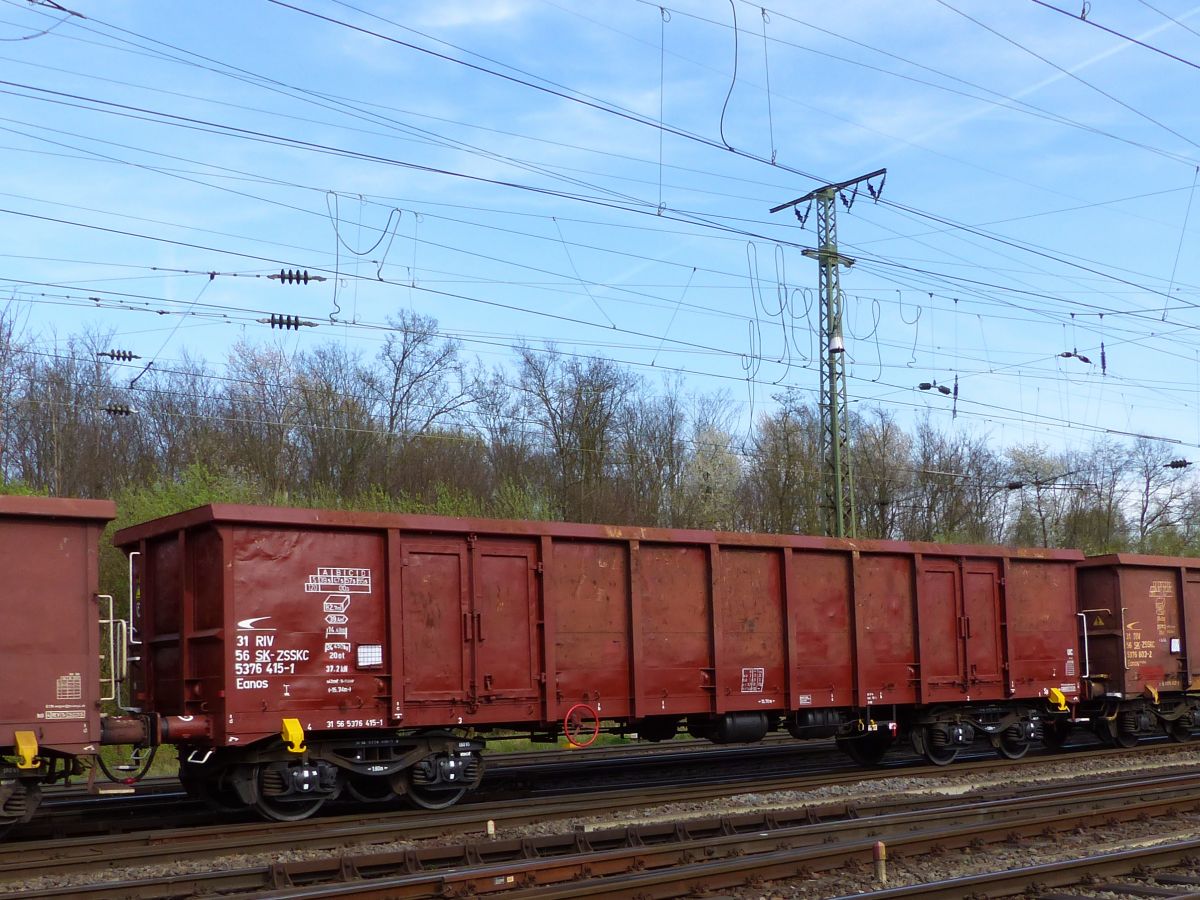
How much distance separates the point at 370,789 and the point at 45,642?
4.05 m

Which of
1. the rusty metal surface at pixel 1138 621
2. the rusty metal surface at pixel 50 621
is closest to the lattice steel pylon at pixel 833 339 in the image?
the rusty metal surface at pixel 1138 621

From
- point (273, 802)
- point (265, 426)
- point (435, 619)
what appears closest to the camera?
point (273, 802)

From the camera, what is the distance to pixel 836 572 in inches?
640

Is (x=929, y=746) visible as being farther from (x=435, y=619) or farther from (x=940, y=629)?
(x=435, y=619)

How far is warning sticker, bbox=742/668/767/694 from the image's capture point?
591 inches

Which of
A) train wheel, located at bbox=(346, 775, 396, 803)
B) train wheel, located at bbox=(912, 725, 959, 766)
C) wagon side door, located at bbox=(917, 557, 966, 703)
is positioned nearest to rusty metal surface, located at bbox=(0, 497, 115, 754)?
train wheel, located at bbox=(346, 775, 396, 803)

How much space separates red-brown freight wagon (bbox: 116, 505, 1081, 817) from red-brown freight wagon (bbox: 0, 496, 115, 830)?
1169mm

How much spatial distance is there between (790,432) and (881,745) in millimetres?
33016

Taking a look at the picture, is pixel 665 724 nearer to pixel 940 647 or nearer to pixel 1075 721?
pixel 940 647

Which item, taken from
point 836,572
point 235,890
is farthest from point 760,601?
point 235,890

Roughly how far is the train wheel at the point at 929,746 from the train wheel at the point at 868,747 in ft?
1.22

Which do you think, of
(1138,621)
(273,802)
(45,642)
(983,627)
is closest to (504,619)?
(273,802)

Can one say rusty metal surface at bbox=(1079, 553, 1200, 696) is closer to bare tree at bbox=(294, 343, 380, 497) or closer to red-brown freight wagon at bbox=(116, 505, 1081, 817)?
red-brown freight wagon at bbox=(116, 505, 1081, 817)

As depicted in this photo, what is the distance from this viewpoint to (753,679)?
49.5ft
